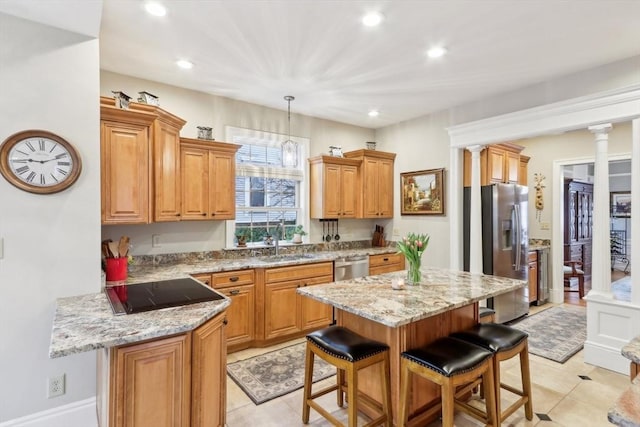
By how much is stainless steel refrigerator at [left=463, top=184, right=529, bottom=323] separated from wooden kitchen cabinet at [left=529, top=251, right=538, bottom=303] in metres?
0.53

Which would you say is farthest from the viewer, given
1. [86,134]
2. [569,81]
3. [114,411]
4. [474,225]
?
[474,225]

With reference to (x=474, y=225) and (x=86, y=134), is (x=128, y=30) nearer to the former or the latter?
(x=86, y=134)

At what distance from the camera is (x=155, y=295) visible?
2287 millimetres

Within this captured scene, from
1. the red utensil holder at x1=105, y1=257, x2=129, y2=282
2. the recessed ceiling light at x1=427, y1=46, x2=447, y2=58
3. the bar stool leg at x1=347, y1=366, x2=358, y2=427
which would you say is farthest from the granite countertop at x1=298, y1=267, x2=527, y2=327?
the recessed ceiling light at x1=427, y1=46, x2=447, y2=58

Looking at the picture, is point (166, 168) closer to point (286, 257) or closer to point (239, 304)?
point (239, 304)

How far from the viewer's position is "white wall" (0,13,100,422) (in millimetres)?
2146

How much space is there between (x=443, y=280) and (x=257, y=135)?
2.95 metres

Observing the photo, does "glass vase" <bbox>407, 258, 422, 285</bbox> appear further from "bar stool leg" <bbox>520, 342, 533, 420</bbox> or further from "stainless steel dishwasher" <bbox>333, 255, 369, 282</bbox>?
"stainless steel dishwasher" <bbox>333, 255, 369, 282</bbox>

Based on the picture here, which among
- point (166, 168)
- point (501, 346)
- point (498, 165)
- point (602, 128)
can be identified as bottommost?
point (501, 346)

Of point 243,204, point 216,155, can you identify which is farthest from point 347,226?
point 216,155

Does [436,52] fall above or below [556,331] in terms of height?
above

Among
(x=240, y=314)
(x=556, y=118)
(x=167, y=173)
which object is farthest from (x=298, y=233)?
(x=556, y=118)

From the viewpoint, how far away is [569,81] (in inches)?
138

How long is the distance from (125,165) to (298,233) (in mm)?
2467
